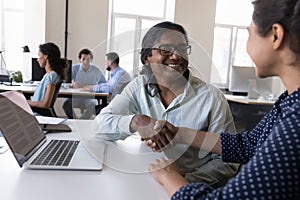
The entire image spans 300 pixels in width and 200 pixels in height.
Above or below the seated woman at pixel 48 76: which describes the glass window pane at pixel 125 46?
above

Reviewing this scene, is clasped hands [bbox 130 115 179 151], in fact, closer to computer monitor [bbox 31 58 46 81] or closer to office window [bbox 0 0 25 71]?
computer monitor [bbox 31 58 46 81]

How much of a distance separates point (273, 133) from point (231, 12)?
5907 millimetres

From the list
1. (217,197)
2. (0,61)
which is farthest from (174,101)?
(0,61)

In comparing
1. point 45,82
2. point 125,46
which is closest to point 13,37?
point 45,82

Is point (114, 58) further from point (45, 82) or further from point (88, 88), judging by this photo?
point (45, 82)

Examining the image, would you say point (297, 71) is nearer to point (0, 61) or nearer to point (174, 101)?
point (174, 101)

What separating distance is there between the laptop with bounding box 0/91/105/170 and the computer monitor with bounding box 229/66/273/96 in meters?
3.17

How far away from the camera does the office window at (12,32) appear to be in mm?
4934

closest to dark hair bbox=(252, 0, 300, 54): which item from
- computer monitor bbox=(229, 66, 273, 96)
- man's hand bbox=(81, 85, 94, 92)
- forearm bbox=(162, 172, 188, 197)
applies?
forearm bbox=(162, 172, 188, 197)

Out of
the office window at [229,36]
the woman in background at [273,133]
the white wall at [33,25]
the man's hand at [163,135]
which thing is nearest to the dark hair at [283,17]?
the woman in background at [273,133]

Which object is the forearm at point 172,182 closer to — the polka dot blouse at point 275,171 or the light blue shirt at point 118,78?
the polka dot blouse at point 275,171

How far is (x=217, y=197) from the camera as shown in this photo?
514mm

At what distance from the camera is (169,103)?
4.13 ft

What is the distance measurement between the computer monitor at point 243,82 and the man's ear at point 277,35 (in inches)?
136
